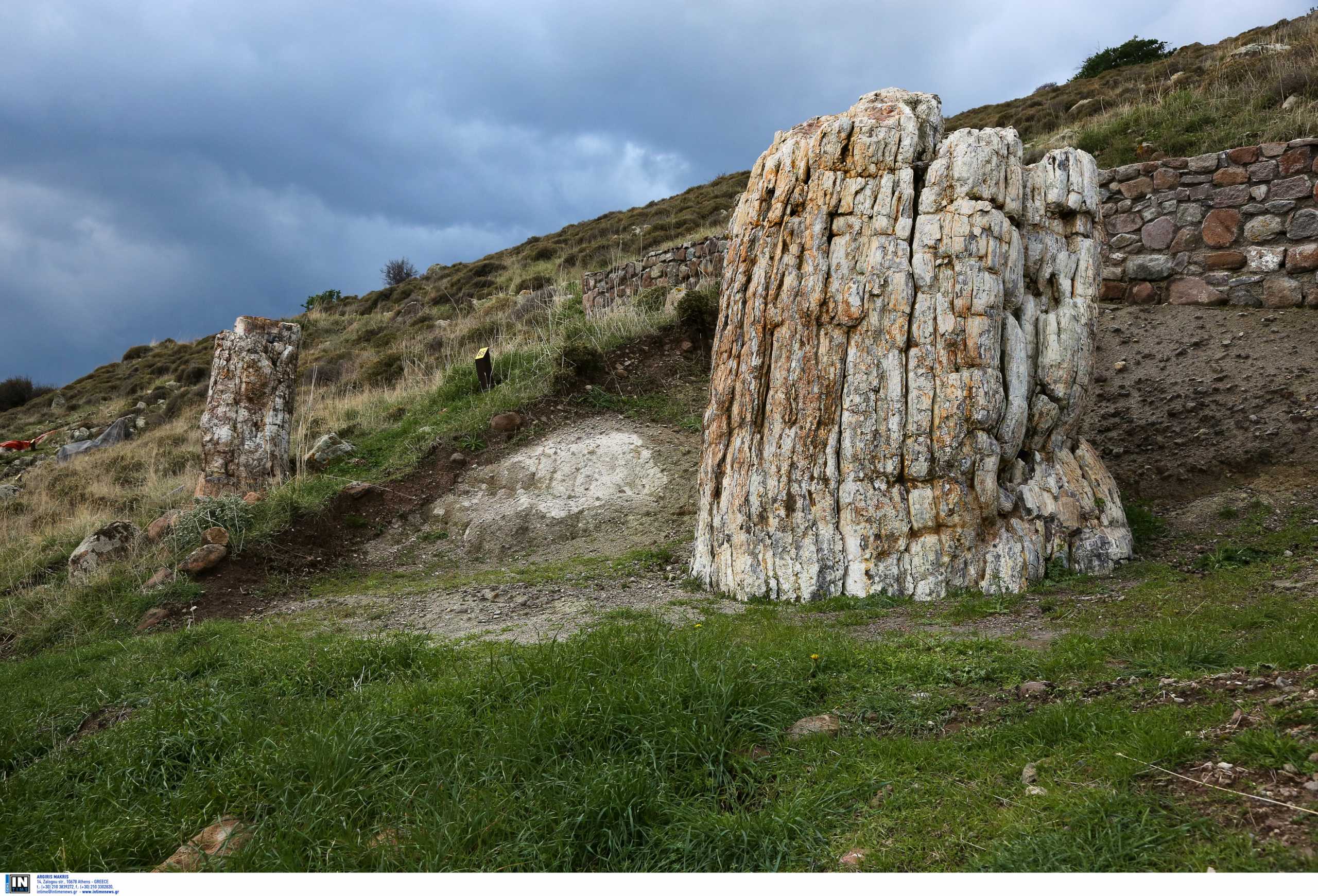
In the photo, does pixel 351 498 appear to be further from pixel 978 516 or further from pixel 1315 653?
pixel 1315 653

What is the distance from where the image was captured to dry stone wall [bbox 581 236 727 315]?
1532 cm

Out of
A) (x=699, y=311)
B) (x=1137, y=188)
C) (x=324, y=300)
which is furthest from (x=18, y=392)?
(x=1137, y=188)

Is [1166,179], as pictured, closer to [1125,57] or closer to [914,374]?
[914,374]

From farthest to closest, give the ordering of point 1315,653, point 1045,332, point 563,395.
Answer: point 563,395, point 1045,332, point 1315,653

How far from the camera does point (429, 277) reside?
3406 centimetres

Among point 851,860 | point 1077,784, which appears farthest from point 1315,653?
point 851,860

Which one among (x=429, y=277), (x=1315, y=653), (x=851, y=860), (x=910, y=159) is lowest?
(x=851, y=860)

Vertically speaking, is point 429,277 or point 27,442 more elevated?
point 429,277

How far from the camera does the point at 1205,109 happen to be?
518 inches

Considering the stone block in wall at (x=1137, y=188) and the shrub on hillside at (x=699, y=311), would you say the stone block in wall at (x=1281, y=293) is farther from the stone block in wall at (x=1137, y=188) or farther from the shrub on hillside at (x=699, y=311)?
the shrub on hillside at (x=699, y=311)

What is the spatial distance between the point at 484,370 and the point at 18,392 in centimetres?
2416

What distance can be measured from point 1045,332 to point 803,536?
250 centimetres

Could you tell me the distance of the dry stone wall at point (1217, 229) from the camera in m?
9.61

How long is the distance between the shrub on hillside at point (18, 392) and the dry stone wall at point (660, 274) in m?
22.0
